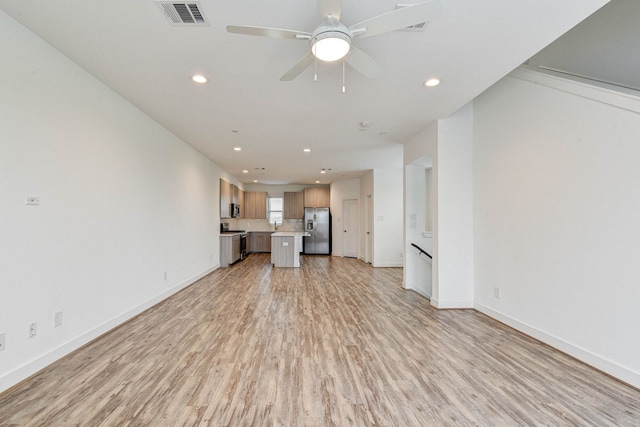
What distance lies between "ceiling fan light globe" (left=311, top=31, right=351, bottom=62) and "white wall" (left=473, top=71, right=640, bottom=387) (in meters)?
2.38

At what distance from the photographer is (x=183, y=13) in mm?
1878

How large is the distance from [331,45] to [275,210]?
952cm

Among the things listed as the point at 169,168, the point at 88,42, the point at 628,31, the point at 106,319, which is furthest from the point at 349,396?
the point at 628,31

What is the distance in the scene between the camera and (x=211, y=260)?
648 centimetres

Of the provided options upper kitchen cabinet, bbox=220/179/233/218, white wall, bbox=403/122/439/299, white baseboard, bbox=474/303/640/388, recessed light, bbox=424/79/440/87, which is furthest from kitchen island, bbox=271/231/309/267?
recessed light, bbox=424/79/440/87

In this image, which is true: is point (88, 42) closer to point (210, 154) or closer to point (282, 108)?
point (282, 108)

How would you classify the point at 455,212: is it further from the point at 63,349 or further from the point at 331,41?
the point at 63,349

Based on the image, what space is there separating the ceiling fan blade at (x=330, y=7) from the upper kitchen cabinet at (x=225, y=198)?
627 cm

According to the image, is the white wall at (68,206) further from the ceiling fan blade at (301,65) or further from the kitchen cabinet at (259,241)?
the kitchen cabinet at (259,241)

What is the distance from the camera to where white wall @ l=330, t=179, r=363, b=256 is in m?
9.44

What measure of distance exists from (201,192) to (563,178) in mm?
5950

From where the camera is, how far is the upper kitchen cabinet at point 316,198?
406 inches

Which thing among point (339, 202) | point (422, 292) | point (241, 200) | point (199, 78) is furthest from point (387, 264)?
point (199, 78)

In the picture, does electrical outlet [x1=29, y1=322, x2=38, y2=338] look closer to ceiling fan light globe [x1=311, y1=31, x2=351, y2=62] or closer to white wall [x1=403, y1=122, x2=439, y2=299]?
ceiling fan light globe [x1=311, y1=31, x2=351, y2=62]
